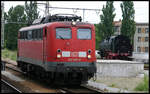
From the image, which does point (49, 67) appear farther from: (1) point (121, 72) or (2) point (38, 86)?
(1) point (121, 72)

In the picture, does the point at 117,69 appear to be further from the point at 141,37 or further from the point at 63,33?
the point at 141,37

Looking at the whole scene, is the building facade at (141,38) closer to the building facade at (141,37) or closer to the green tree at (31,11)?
the building facade at (141,37)

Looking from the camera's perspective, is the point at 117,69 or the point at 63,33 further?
the point at 117,69

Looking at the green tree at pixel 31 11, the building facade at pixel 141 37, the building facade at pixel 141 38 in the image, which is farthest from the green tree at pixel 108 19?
the building facade at pixel 141 37

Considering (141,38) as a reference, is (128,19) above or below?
above

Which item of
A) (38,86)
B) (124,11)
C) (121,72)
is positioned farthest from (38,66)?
(124,11)

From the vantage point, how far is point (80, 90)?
14.5 m

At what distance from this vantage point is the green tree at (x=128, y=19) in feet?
172

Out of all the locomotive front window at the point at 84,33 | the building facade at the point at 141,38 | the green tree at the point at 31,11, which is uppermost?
the green tree at the point at 31,11

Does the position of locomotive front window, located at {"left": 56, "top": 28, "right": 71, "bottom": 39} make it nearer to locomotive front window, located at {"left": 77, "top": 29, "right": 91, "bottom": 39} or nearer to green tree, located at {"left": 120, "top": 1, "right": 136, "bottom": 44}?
locomotive front window, located at {"left": 77, "top": 29, "right": 91, "bottom": 39}

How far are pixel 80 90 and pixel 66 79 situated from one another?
1157 millimetres

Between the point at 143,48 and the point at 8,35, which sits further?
the point at 143,48

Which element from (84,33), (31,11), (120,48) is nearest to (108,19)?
(31,11)

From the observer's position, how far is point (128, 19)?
174 ft
